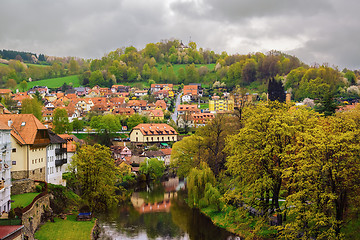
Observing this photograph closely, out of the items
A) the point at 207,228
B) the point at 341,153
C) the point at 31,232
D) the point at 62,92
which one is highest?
the point at 62,92

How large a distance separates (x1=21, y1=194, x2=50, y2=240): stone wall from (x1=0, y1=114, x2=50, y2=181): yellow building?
421cm

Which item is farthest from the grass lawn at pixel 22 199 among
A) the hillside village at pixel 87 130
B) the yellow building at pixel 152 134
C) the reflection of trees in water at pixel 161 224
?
the yellow building at pixel 152 134

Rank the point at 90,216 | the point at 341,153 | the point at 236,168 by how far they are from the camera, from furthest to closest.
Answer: the point at 90,216, the point at 236,168, the point at 341,153

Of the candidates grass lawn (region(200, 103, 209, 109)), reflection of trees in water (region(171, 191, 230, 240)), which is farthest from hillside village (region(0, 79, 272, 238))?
reflection of trees in water (region(171, 191, 230, 240))

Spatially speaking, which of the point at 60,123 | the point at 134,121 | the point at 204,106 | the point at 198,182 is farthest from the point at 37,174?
the point at 204,106

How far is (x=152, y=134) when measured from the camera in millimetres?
81250

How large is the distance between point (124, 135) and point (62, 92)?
201 feet

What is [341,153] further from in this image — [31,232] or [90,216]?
[90,216]

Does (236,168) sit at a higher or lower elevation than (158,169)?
higher

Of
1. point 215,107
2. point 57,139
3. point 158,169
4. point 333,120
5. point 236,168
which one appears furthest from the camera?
point 215,107

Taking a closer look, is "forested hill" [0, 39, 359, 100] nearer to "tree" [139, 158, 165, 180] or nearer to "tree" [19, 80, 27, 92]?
"tree" [19, 80, 27, 92]

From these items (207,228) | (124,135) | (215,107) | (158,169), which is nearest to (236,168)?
(207,228)

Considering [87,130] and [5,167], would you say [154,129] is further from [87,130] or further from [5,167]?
[5,167]

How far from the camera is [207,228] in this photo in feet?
106
